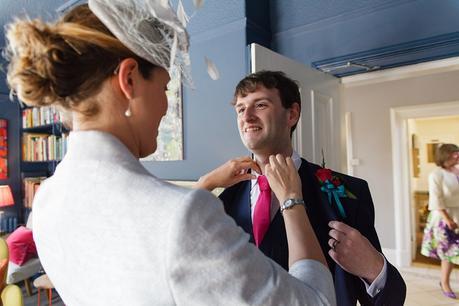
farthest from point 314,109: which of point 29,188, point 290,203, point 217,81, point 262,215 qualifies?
point 29,188

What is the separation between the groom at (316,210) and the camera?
91 cm

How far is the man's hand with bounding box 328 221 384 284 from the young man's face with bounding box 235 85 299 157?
19.8 inches

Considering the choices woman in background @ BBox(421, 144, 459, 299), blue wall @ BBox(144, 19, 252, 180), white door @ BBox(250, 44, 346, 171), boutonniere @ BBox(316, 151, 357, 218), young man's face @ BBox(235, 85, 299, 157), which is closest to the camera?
Result: boutonniere @ BBox(316, 151, 357, 218)

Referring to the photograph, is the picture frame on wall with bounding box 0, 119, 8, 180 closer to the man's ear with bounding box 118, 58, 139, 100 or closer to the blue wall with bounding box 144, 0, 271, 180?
the blue wall with bounding box 144, 0, 271, 180

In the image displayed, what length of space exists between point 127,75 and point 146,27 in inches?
3.6

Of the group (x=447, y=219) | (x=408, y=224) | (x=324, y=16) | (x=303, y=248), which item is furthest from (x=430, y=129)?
(x=303, y=248)

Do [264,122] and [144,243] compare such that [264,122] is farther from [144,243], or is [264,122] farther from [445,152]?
[445,152]

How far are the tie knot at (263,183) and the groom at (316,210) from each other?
1.8 inches

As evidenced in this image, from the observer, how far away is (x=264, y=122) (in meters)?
A: 1.32

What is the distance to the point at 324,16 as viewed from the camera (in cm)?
244

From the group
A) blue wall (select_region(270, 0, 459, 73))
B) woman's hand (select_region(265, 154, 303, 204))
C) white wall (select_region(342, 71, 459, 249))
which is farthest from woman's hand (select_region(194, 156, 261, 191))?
white wall (select_region(342, 71, 459, 249))

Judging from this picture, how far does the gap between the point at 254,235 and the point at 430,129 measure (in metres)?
6.37

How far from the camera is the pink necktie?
115 cm

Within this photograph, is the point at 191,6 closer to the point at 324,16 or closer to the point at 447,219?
the point at 324,16
